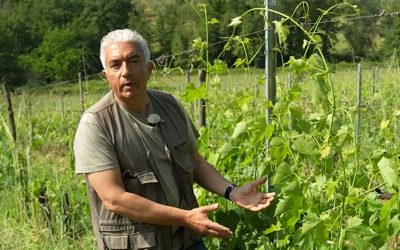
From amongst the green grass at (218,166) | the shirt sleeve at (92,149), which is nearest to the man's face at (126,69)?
the shirt sleeve at (92,149)

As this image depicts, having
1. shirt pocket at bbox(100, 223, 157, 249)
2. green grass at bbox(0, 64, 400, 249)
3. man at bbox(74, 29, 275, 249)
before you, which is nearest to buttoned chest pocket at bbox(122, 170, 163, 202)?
man at bbox(74, 29, 275, 249)

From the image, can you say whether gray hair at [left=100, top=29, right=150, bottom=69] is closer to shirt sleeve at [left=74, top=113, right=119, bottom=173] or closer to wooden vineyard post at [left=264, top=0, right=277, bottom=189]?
shirt sleeve at [left=74, top=113, right=119, bottom=173]

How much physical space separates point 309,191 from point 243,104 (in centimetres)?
48

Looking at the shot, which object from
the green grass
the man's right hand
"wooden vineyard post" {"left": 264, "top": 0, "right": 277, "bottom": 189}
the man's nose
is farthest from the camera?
"wooden vineyard post" {"left": 264, "top": 0, "right": 277, "bottom": 189}

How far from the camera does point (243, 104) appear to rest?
2508 mm

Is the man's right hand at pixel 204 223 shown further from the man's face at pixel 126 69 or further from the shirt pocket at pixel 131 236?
the man's face at pixel 126 69

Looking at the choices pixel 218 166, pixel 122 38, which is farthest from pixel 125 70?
pixel 218 166

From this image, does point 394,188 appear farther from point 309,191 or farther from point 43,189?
point 43,189

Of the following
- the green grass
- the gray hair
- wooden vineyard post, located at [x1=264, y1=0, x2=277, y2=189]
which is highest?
the gray hair

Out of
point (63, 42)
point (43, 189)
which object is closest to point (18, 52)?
point (63, 42)

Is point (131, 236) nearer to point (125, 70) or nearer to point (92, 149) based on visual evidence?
point (92, 149)

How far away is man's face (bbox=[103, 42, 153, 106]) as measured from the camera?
7.53 feet

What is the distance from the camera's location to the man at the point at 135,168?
2209 mm

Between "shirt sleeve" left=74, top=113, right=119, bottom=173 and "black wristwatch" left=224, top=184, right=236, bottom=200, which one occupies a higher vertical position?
"shirt sleeve" left=74, top=113, right=119, bottom=173
